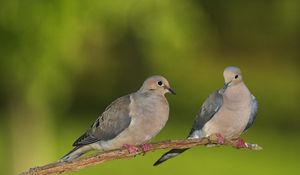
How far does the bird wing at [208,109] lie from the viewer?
22.7 feet

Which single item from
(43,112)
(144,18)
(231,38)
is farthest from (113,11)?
(231,38)

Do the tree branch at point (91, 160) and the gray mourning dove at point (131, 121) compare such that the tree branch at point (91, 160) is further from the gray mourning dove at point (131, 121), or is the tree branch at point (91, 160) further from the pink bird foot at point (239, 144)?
the gray mourning dove at point (131, 121)

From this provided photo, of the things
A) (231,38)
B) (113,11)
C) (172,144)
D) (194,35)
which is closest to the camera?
(172,144)

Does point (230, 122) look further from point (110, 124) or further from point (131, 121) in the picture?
point (110, 124)

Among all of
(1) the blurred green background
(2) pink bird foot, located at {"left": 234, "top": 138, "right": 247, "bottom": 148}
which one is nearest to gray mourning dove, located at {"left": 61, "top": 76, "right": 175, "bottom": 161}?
(2) pink bird foot, located at {"left": 234, "top": 138, "right": 247, "bottom": 148}

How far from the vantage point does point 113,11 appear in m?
15.9

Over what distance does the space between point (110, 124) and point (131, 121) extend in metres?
0.33

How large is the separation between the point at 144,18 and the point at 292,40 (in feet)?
83.8

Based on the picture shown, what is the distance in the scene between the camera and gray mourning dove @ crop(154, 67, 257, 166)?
654 cm

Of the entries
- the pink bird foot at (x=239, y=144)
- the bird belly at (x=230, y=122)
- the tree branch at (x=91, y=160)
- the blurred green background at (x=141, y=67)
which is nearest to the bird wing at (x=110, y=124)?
the bird belly at (x=230, y=122)

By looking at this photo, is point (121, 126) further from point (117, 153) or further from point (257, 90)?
point (257, 90)

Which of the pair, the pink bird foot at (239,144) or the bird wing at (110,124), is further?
the bird wing at (110,124)

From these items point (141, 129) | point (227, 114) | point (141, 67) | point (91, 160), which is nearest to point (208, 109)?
point (227, 114)

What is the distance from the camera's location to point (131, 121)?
7102 millimetres
